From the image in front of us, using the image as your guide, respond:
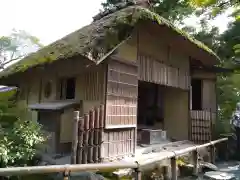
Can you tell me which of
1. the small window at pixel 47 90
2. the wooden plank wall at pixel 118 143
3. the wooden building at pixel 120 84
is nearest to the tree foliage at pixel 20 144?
the wooden building at pixel 120 84

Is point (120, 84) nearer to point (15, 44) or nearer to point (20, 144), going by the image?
point (20, 144)

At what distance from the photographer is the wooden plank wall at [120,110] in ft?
22.5

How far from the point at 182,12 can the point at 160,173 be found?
12.3 meters

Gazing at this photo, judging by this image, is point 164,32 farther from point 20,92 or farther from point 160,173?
point 20,92

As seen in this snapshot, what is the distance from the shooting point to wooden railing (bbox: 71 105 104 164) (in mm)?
5675

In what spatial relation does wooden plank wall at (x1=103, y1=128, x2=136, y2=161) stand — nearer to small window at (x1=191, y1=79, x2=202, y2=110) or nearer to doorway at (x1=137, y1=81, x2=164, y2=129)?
doorway at (x1=137, y1=81, x2=164, y2=129)

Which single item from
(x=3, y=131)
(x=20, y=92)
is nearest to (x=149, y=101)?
(x=20, y=92)

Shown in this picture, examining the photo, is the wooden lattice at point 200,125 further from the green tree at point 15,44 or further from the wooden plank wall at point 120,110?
the green tree at point 15,44

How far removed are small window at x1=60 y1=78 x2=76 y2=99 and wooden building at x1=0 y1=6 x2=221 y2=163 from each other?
0.06 feet

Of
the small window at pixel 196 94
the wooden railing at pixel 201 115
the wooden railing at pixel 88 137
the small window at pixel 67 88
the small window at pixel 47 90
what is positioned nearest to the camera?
the wooden railing at pixel 88 137

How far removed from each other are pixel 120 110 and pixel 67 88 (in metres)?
2.76

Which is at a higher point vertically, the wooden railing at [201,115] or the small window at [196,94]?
the small window at [196,94]

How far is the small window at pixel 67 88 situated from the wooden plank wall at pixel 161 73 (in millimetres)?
2603

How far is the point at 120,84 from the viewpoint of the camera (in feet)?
24.0
